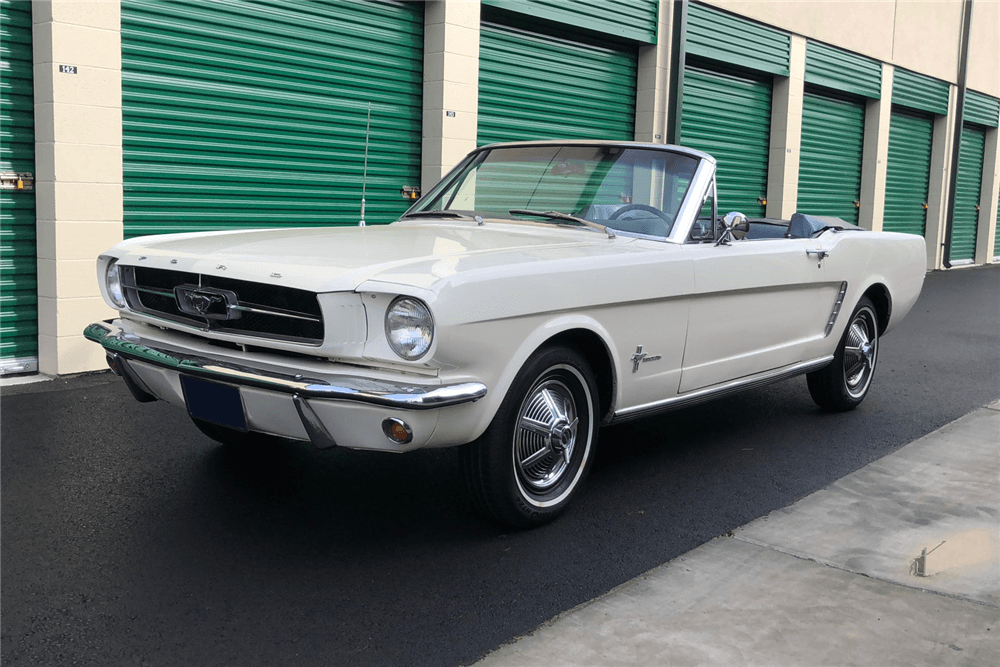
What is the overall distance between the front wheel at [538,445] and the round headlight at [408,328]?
1.51 feet

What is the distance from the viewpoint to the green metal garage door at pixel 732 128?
12688 millimetres

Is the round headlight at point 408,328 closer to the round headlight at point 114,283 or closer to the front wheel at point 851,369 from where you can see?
the round headlight at point 114,283

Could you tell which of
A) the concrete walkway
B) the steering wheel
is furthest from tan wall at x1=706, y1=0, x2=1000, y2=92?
the concrete walkway

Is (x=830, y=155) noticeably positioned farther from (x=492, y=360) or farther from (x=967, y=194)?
(x=492, y=360)

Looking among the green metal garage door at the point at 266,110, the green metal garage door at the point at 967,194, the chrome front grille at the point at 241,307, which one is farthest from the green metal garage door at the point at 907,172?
the chrome front grille at the point at 241,307

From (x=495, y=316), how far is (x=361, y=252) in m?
0.62

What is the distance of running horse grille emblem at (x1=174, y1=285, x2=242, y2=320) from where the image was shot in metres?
3.40

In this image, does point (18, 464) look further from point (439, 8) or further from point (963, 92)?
point (963, 92)

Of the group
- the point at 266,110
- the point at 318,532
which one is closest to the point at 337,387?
the point at 318,532

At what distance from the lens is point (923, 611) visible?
3.08m

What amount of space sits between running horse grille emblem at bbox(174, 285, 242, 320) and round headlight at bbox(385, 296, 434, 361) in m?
0.61

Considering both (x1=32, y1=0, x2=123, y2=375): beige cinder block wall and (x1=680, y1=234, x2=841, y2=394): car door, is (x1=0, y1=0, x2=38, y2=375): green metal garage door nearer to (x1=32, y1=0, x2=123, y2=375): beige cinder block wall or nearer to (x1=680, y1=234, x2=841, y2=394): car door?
(x1=32, y1=0, x2=123, y2=375): beige cinder block wall

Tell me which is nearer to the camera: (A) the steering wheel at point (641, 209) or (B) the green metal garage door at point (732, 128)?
(A) the steering wheel at point (641, 209)

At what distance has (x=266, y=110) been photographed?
313 inches
